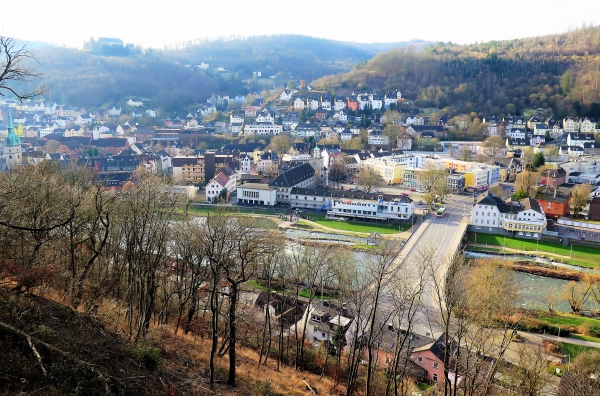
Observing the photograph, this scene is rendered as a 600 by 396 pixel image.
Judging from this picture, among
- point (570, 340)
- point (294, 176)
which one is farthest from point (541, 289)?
point (294, 176)

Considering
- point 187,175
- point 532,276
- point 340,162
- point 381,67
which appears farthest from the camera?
point 381,67

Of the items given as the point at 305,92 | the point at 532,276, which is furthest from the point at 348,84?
the point at 532,276

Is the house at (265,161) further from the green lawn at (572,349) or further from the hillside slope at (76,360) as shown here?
the hillside slope at (76,360)

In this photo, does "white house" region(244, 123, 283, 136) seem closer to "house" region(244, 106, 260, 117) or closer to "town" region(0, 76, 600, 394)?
"town" region(0, 76, 600, 394)

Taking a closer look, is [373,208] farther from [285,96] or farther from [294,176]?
[285,96]

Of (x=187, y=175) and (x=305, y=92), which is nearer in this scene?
(x=187, y=175)

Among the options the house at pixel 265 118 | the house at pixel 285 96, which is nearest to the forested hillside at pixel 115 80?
the house at pixel 285 96

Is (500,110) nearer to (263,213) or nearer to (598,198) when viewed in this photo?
(598,198)
